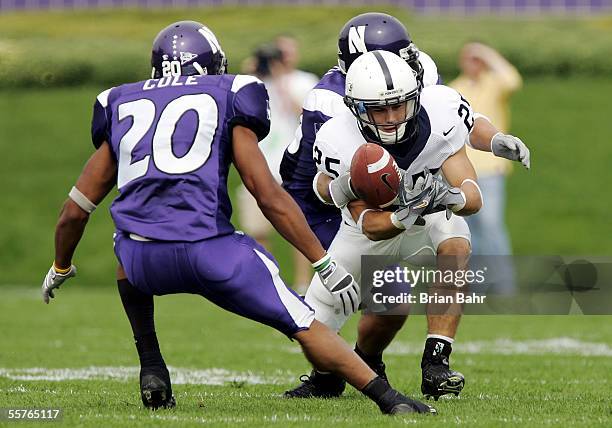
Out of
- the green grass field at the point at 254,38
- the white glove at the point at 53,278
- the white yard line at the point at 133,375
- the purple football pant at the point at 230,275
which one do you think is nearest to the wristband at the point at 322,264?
the purple football pant at the point at 230,275

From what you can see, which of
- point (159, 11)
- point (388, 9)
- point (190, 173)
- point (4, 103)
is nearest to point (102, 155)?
point (190, 173)

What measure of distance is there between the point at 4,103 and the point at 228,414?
1566 cm

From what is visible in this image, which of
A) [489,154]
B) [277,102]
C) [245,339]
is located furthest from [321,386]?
[277,102]

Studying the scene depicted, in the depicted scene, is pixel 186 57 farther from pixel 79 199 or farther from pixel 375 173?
pixel 375 173

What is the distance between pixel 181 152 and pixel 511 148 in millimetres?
1496

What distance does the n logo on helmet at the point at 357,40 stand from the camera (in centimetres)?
534

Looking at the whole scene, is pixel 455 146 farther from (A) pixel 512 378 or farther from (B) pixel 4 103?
(B) pixel 4 103

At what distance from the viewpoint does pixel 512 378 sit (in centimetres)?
584

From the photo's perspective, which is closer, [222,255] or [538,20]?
[222,255]

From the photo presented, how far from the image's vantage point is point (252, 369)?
632cm

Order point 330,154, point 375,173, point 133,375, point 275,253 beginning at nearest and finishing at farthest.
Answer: point 375,173 < point 330,154 < point 133,375 < point 275,253

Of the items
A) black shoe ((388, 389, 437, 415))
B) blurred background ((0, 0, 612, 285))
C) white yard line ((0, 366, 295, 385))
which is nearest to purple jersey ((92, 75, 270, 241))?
black shoe ((388, 389, 437, 415))

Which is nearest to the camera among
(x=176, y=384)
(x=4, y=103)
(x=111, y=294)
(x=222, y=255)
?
(x=222, y=255)

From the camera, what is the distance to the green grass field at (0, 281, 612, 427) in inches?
174
